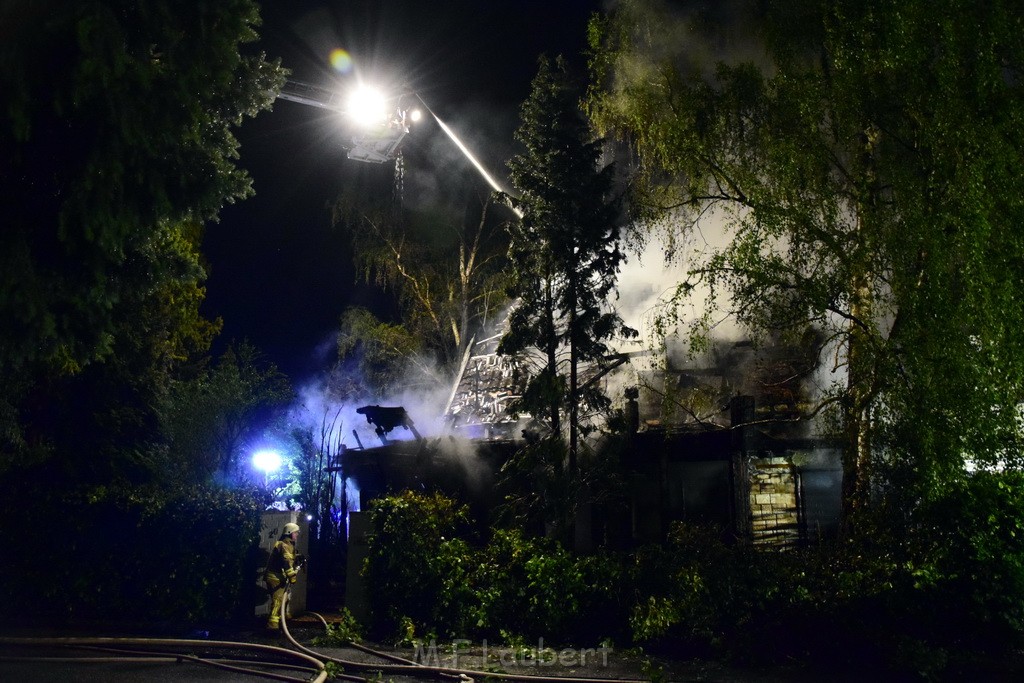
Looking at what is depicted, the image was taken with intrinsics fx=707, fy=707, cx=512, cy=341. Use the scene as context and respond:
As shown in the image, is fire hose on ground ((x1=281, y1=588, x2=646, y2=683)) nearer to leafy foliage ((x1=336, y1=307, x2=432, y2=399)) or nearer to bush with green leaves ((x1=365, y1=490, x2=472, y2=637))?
bush with green leaves ((x1=365, y1=490, x2=472, y2=637))

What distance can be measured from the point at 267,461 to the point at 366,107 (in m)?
11.6

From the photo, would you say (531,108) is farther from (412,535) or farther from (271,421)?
(271,421)

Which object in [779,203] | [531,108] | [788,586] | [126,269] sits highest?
[531,108]

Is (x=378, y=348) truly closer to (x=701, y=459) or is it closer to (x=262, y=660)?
(x=701, y=459)

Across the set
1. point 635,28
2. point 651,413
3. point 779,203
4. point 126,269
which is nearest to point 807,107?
point 779,203

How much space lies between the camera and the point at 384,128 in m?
18.0

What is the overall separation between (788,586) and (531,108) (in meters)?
9.03

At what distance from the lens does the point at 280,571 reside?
40.0 feet

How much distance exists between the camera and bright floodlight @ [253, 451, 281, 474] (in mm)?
22344

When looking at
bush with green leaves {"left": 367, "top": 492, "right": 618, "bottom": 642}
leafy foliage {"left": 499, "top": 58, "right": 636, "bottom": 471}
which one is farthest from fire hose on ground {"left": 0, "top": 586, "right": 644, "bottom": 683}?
leafy foliage {"left": 499, "top": 58, "right": 636, "bottom": 471}

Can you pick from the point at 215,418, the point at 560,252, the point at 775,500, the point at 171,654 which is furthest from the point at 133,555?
the point at 775,500

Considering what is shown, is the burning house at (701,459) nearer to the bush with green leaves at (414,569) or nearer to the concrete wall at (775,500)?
the concrete wall at (775,500)

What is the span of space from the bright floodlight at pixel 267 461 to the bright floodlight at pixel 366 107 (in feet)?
35.9

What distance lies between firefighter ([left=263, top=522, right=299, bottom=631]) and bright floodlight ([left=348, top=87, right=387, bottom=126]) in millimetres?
9871
